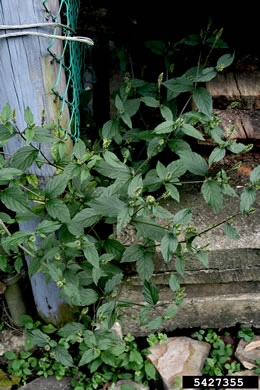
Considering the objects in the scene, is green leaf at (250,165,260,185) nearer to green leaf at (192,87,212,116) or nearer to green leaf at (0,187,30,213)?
green leaf at (192,87,212,116)

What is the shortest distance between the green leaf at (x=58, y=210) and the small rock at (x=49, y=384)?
48.1 inches

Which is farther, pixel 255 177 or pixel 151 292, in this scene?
pixel 151 292

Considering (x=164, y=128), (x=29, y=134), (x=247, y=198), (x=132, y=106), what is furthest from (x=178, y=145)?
(x=29, y=134)

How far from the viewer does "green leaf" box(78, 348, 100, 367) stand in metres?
1.98

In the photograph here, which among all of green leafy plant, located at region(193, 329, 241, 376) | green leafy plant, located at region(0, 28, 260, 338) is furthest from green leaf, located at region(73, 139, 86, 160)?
green leafy plant, located at region(193, 329, 241, 376)

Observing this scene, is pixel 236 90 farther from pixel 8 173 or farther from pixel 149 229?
pixel 8 173

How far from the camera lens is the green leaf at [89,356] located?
198 cm

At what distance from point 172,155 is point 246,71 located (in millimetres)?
724

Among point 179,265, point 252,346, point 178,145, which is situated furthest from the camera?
point 252,346

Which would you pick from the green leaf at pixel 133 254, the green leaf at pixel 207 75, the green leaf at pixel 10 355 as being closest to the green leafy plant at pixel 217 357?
the green leaf at pixel 133 254

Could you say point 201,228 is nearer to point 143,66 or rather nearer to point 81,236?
point 81,236

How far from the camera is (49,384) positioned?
7.47 ft

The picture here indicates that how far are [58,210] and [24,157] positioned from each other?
0.84ft

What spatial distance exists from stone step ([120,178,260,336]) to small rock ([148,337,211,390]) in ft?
0.37
